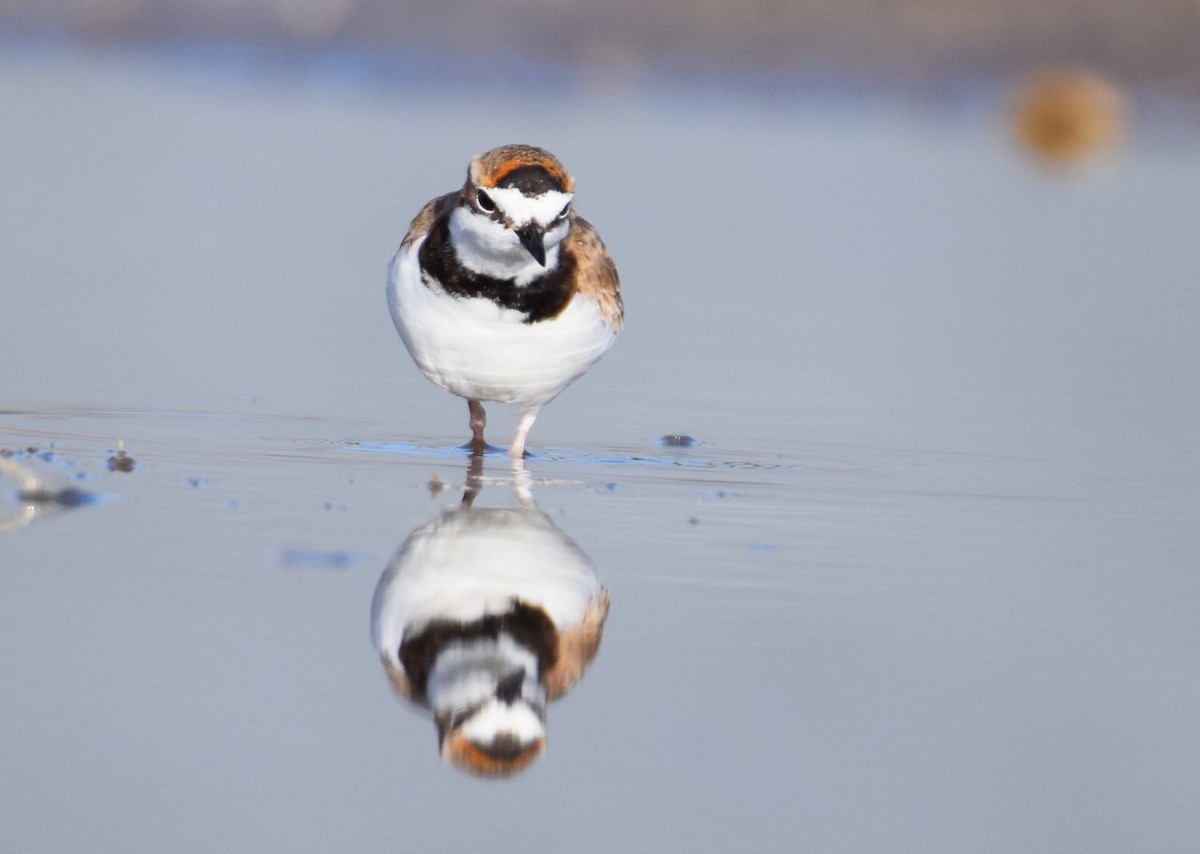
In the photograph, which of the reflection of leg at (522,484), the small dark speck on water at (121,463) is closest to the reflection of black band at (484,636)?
the reflection of leg at (522,484)

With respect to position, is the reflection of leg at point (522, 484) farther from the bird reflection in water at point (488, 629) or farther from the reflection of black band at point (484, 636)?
the reflection of black band at point (484, 636)

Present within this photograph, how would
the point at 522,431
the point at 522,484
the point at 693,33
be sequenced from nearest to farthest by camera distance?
the point at 522,484
the point at 522,431
the point at 693,33

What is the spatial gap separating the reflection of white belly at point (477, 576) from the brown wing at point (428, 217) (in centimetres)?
124

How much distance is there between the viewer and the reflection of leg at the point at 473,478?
5.98 metres

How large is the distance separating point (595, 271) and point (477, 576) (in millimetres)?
1963

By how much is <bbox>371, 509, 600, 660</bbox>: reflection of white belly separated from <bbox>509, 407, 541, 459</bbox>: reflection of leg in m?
1.09

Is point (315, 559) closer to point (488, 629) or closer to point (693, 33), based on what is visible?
Result: point (488, 629)

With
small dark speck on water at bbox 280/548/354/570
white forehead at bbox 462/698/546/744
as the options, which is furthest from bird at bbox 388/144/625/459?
white forehead at bbox 462/698/546/744

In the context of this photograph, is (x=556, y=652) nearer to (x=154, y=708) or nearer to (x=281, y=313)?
(x=154, y=708)

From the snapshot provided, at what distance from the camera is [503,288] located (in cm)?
628

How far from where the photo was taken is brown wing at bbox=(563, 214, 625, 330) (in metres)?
6.57

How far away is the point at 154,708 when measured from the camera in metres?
4.05

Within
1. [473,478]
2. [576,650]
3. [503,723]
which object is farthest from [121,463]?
[503,723]

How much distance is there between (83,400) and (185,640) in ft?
9.67
